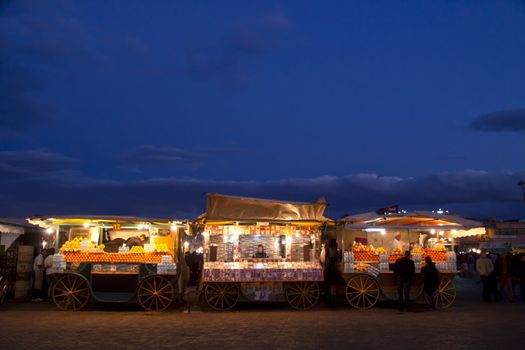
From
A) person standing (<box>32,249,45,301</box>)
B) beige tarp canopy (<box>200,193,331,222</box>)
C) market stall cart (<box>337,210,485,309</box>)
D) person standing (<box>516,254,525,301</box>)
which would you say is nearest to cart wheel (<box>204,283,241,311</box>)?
beige tarp canopy (<box>200,193,331,222</box>)

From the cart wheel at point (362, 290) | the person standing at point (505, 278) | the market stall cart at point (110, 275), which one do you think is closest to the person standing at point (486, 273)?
the person standing at point (505, 278)

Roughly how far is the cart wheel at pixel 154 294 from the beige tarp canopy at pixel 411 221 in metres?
5.06

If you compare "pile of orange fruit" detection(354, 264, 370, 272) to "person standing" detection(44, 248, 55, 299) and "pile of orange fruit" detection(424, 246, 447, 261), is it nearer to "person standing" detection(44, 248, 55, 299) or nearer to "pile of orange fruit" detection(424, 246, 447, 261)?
"pile of orange fruit" detection(424, 246, 447, 261)

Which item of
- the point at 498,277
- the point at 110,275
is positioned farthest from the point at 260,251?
the point at 498,277

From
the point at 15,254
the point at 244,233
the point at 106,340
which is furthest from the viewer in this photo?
the point at 15,254

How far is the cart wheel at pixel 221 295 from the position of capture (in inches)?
520

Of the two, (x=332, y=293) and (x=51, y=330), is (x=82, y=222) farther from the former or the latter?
(x=332, y=293)

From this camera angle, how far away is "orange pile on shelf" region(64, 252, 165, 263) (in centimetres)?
1338

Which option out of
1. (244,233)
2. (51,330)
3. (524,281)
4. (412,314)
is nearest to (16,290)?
(51,330)

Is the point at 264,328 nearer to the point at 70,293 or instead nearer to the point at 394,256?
the point at 394,256

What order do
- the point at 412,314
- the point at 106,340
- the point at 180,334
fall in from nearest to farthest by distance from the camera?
the point at 106,340 < the point at 180,334 < the point at 412,314

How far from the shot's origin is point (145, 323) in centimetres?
1109

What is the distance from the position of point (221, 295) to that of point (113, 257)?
9.93 ft

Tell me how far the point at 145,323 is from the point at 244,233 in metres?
4.36
